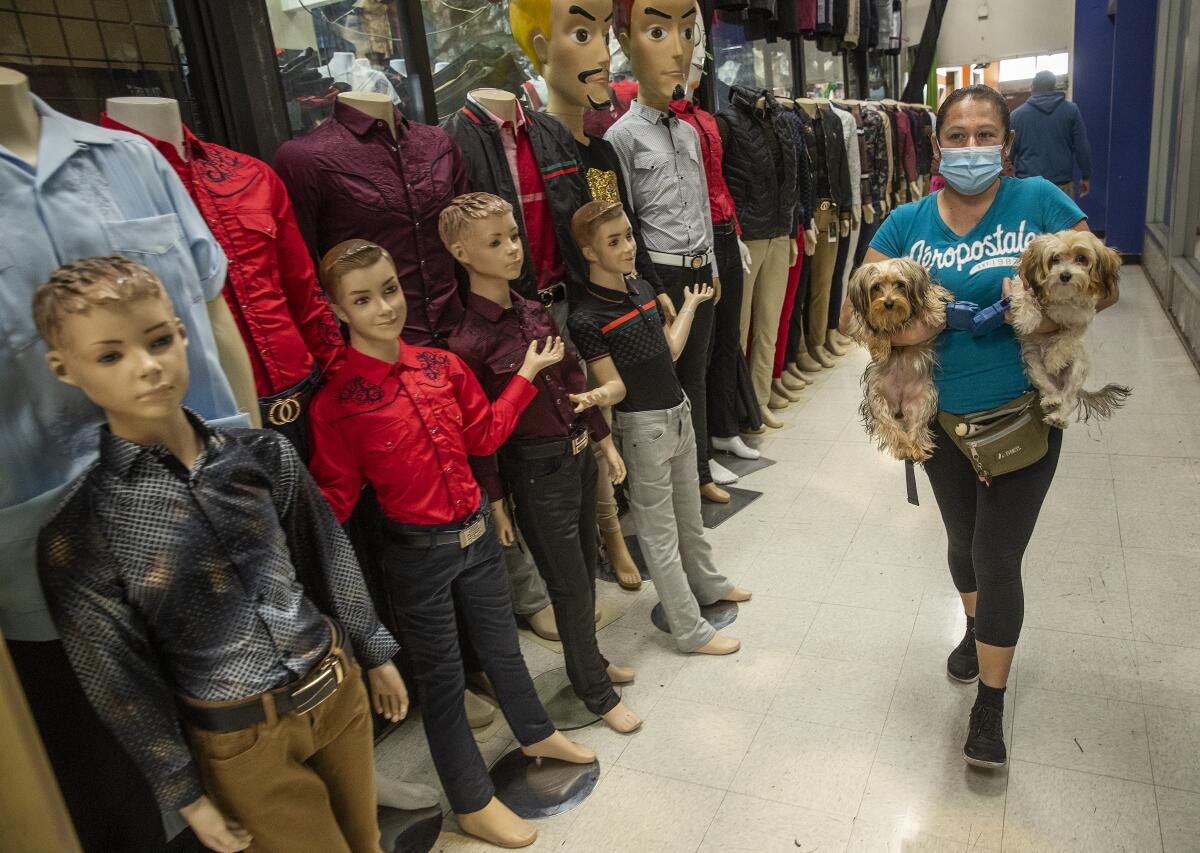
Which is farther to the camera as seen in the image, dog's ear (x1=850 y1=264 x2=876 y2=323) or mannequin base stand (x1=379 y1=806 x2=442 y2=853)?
mannequin base stand (x1=379 y1=806 x2=442 y2=853)

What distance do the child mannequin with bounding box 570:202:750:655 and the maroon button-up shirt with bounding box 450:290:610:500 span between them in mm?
233

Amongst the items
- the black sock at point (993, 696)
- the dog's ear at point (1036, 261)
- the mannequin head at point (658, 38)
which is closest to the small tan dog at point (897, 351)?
the dog's ear at point (1036, 261)

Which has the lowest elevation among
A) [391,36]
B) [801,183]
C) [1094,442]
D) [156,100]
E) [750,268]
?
[1094,442]

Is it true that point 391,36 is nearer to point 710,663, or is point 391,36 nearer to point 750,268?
point 750,268

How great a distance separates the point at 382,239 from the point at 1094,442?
11.4 feet

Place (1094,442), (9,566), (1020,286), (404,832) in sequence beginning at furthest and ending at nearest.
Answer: (1094,442) → (404,832) → (1020,286) → (9,566)

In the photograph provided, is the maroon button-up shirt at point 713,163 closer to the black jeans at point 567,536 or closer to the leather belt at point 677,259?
the leather belt at point 677,259

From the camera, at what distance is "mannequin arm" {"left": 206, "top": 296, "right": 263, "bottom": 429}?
161 cm

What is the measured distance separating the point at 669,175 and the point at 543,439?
63.7 inches

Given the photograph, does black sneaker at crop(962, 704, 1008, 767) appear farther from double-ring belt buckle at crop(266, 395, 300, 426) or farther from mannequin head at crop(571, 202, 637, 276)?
double-ring belt buckle at crop(266, 395, 300, 426)

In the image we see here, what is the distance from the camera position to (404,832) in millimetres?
2125

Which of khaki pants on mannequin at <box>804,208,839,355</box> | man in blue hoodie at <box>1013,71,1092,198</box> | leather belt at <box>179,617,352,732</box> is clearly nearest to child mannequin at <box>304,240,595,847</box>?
leather belt at <box>179,617,352,732</box>

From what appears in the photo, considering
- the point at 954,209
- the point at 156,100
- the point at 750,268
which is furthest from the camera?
the point at 750,268

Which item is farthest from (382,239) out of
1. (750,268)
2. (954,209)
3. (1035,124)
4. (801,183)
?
(1035,124)
